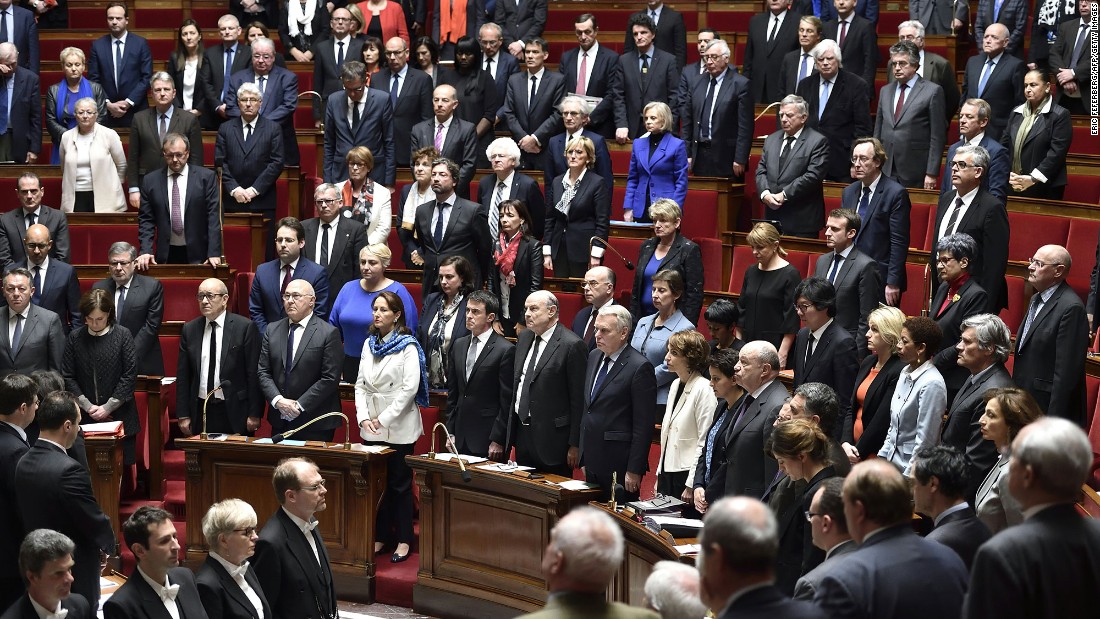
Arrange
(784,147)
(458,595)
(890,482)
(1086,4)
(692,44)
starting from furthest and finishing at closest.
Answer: (692,44) → (1086,4) → (784,147) → (458,595) → (890,482)

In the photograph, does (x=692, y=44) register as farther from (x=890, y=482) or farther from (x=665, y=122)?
(x=890, y=482)

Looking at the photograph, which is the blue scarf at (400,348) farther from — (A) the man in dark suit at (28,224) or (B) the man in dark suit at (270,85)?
(B) the man in dark suit at (270,85)

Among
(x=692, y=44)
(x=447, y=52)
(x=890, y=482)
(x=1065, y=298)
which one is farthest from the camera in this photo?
(x=692, y=44)

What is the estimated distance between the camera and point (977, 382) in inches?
180

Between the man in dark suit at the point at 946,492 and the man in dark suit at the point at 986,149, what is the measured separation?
9.87 feet

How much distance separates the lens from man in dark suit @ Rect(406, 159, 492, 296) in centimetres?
675

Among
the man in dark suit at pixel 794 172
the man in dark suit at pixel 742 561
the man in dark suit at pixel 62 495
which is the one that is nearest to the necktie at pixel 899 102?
the man in dark suit at pixel 794 172

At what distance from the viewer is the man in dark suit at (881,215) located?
6.20m

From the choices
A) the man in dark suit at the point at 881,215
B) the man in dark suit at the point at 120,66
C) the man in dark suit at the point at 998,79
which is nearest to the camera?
the man in dark suit at the point at 881,215

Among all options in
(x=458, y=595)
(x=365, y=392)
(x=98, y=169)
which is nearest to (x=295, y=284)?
(x=365, y=392)

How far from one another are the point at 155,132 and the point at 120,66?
3.47 ft

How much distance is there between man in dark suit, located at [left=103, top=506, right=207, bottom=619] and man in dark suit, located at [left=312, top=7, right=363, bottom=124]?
497cm

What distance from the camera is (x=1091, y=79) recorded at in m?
7.54

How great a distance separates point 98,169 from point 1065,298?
5.13 meters
